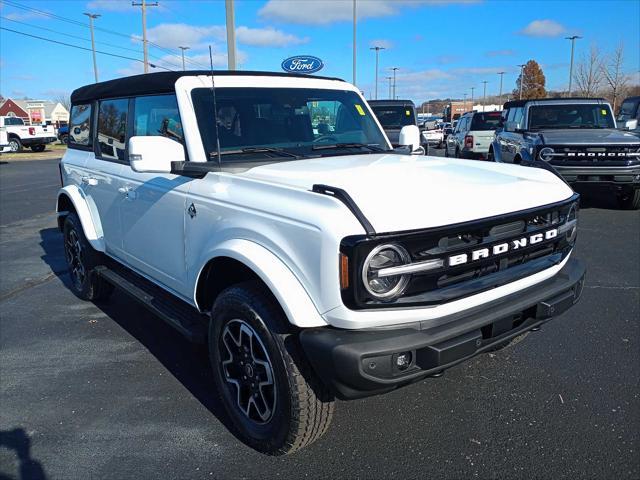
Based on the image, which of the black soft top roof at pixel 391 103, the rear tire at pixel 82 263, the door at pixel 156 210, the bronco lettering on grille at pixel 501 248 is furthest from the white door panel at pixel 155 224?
the black soft top roof at pixel 391 103

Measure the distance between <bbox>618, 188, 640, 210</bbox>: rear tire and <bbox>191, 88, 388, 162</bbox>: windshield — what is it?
765 centimetres

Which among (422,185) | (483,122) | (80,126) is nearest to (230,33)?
(80,126)

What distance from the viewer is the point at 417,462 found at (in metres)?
2.74

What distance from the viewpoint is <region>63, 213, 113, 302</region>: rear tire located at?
4.96 metres

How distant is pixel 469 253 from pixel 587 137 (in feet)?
27.2

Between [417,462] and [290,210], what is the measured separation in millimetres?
1474

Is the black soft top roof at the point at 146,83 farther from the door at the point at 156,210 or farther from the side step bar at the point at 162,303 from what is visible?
the side step bar at the point at 162,303

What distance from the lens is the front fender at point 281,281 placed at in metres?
2.36

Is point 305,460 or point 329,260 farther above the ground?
point 329,260

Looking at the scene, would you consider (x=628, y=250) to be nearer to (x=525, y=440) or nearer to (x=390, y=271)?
(x=525, y=440)

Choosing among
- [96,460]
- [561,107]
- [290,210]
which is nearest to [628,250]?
[561,107]

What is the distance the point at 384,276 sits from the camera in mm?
2262

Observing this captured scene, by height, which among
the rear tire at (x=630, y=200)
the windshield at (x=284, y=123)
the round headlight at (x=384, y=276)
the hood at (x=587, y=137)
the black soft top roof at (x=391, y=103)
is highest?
the black soft top roof at (x=391, y=103)

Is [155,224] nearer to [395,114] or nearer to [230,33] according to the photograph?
[230,33]
